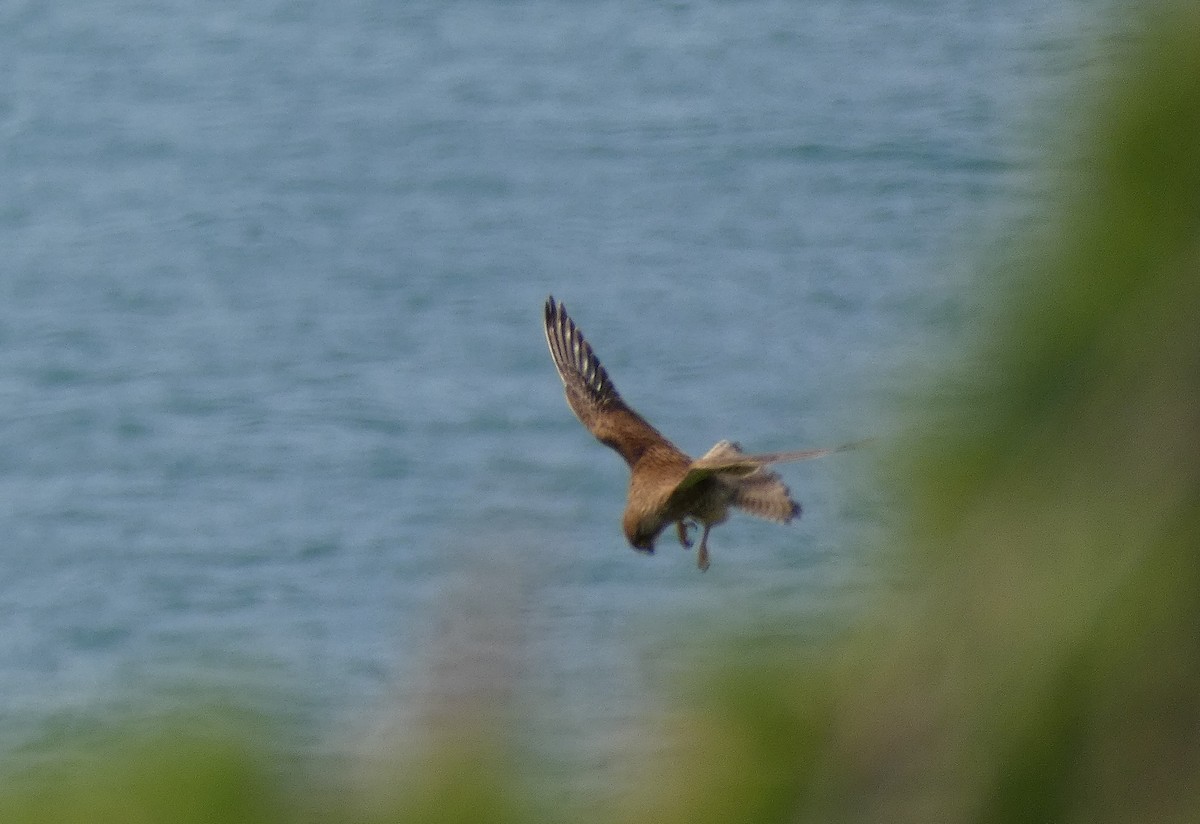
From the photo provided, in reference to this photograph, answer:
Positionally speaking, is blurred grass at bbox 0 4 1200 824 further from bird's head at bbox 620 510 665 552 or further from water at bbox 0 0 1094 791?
water at bbox 0 0 1094 791

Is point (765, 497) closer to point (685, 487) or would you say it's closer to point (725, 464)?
point (685, 487)

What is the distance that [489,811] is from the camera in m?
1.72

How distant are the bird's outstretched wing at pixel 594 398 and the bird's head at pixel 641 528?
0.54 metres

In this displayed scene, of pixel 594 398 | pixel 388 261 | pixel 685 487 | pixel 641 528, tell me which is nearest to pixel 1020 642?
pixel 685 487

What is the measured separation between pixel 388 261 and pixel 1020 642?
21.5m

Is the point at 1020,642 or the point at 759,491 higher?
the point at 1020,642

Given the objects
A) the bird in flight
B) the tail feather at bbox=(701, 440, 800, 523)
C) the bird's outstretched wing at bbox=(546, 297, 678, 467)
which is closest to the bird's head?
the bird in flight

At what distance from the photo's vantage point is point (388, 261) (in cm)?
2283

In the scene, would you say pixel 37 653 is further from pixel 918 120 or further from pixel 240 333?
pixel 918 120

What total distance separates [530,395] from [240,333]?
3.90 m

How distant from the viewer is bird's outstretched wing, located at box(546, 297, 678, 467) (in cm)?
684

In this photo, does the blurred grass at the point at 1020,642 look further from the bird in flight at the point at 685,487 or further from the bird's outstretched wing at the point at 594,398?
the bird's outstretched wing at the point at 594,398

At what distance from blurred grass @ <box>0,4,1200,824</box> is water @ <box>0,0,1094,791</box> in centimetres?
1194

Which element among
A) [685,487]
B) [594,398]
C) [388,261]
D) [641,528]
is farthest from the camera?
[388,261]
